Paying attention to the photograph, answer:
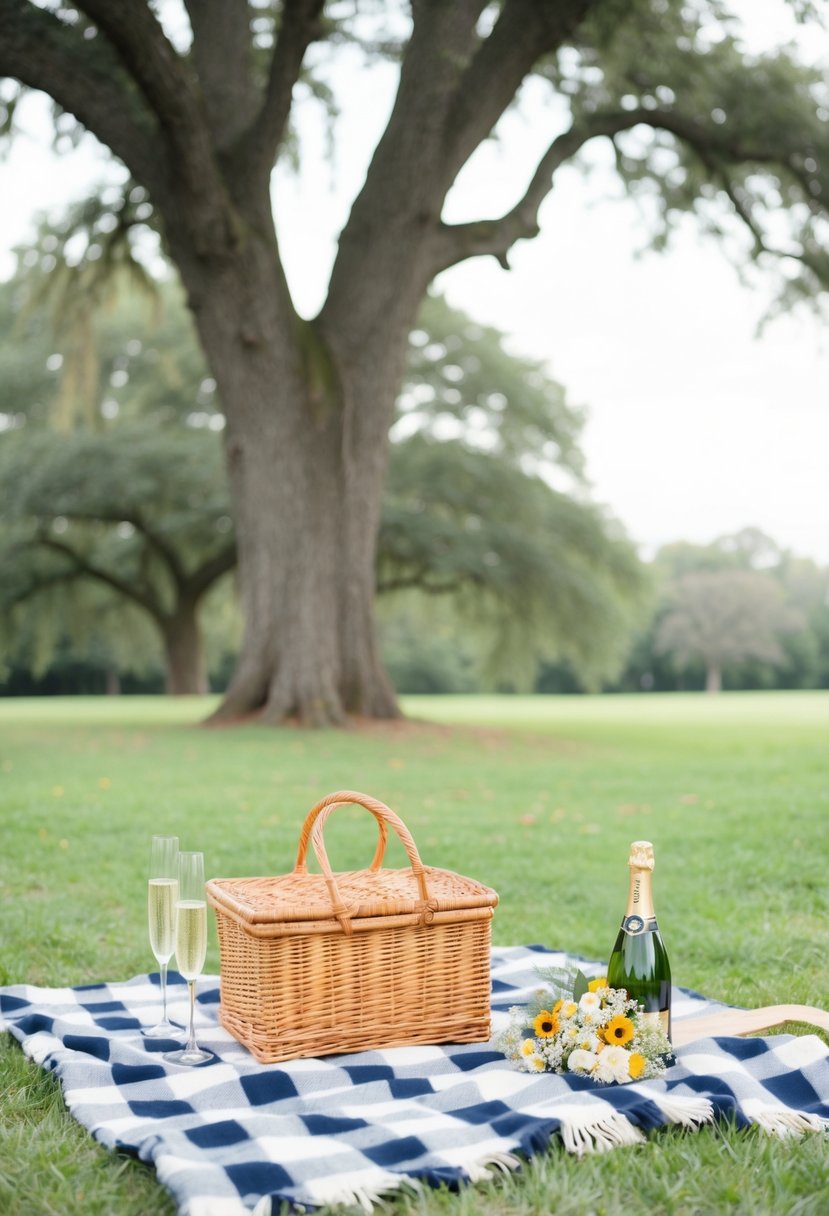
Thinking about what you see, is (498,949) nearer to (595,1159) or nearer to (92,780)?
(595,1159)

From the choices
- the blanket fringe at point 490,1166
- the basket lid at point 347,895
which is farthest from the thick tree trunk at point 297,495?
the blanket fringe at point 490,1166

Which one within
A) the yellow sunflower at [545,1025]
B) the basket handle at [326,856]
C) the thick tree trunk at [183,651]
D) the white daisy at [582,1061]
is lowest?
the white daisy at [582,1061]

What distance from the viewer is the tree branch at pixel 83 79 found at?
10.7m

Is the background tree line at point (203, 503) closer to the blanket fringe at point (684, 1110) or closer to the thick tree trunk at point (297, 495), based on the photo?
the thick tree trunk at point (297, 495)

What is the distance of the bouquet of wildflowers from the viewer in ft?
8.74

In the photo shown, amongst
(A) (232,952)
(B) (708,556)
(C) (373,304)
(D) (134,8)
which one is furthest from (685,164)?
(B) (708,556)

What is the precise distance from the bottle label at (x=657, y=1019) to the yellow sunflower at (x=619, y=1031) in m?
0.06

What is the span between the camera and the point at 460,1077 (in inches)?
108

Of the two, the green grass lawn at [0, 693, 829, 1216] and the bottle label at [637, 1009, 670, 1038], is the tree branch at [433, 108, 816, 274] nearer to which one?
the green grass lawn at [0, 693, 829, 1216]

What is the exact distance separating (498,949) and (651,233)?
46.5 ft

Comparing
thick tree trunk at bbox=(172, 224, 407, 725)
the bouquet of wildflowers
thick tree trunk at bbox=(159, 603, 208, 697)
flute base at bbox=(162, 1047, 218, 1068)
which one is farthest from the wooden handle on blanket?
thick tree trunk at bbox=(159, 603, 208, 697)

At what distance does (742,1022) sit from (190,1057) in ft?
4.82

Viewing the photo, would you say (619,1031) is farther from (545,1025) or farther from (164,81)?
(164,81)

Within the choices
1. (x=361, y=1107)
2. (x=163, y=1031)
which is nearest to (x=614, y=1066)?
(x=361, y=1107)
